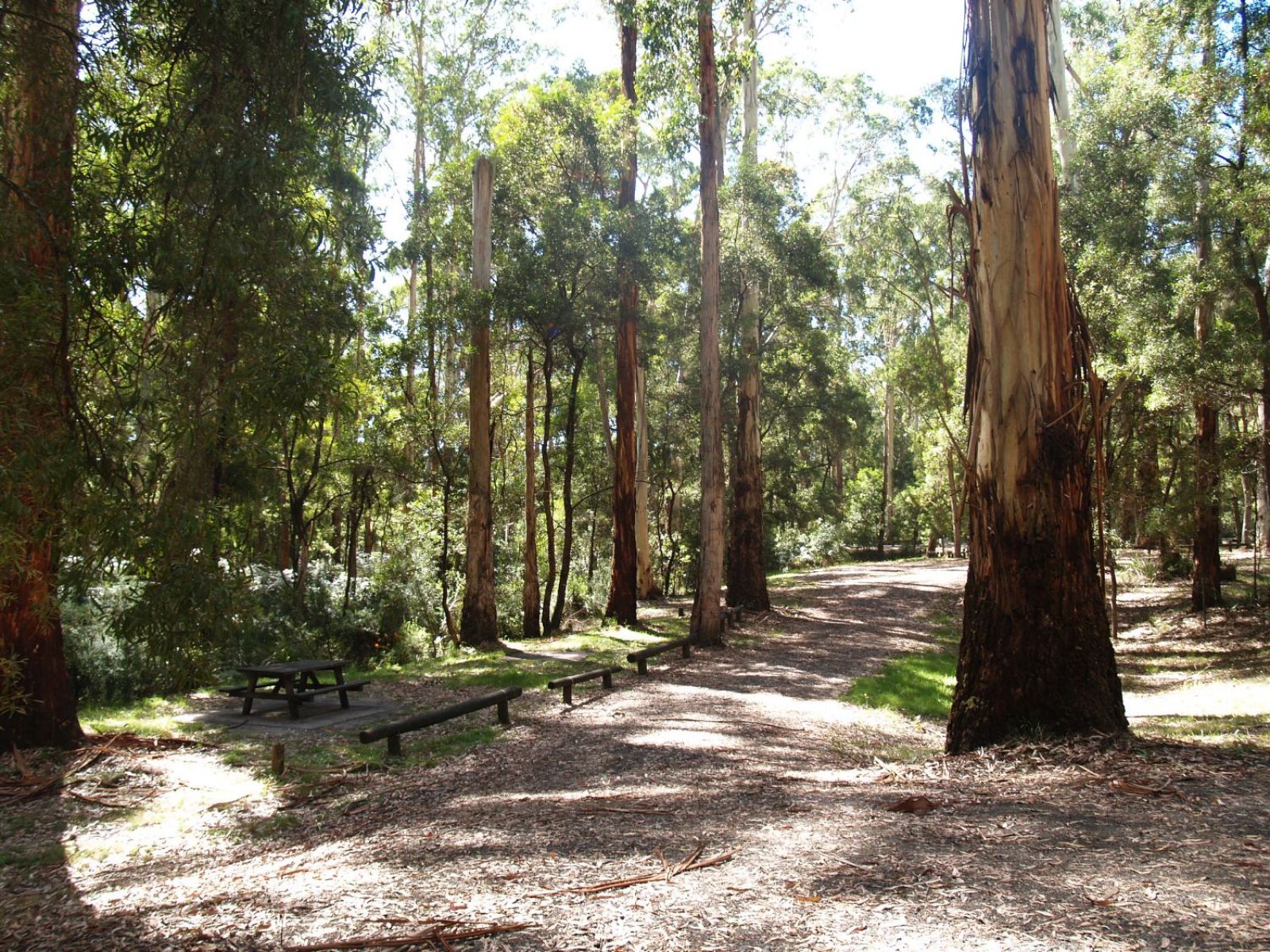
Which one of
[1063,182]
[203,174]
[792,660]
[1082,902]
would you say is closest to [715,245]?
[792,660]

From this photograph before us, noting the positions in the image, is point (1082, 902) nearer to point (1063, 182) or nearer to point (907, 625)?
point (907, 625)

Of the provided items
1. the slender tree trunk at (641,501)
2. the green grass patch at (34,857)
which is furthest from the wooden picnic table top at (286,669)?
the slender tree trunk at (641,501)

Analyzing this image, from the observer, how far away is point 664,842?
185 inches

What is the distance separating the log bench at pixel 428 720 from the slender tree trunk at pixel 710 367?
17.5 ft

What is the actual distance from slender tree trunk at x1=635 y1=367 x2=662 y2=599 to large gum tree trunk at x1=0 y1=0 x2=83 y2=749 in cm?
1303

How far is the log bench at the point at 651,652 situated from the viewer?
11906mm

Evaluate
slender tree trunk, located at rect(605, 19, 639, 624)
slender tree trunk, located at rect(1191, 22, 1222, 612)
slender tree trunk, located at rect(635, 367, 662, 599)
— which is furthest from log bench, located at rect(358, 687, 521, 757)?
slender tree trunk, located at rect(1191, 22, 1222, 612)

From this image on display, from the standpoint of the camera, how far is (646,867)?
424 cm

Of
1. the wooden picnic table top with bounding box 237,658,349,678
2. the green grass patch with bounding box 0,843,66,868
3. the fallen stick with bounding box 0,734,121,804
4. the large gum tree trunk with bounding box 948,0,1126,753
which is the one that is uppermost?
the large gum tree trunk with bounding box 948,0,1126,753

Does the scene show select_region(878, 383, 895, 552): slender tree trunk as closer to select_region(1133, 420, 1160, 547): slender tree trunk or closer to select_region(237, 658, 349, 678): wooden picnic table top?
select_region(1133, 420, 1160, 547): slender tree trunk

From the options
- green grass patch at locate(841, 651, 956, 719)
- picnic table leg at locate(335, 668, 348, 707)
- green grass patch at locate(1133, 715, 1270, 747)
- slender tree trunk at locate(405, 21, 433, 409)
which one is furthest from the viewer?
slender tree trunk at locate(405, 21, 433, 409)

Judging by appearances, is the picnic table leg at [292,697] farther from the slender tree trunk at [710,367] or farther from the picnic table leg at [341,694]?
the slender tree trunk at [710,367]

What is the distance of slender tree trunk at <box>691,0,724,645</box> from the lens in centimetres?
1373

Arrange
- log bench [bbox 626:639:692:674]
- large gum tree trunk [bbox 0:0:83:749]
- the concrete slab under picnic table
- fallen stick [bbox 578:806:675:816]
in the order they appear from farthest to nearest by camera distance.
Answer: log bench [bbox 626:639:692:674]
the concrete slab under picnic table
fallen stick [bbox 578:806:675:816]
large gum tree trunk [bbox 0:0:83:749]
